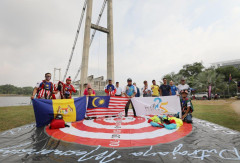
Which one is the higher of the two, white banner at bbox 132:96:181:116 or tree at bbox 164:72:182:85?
tree at bbox 164:72:182:85

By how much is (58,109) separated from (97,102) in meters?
1.68

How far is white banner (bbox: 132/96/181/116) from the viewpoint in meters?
5.49

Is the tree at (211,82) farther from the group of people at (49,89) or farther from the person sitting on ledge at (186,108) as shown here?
the group of people at (49,89)

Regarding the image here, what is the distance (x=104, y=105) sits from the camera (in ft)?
18.7

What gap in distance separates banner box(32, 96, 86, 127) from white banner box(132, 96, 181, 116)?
8.39 feet

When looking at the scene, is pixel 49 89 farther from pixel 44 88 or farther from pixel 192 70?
pixel 192 70

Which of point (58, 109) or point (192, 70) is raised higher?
point (192, 70)

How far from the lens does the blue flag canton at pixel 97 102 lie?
5.48 m

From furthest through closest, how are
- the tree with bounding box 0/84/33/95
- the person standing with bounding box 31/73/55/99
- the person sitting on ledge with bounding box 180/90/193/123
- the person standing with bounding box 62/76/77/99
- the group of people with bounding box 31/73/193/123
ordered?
1. the tree with bounding box 0/84/33/95
2. the person standing with bounding box 62/76/77/99
3. the person standing with bounding box 31/73/55/99
4. the group of people with bounding box 31/73/193/123
5. the person sitting on ledge with bounding box 180/90/193/123

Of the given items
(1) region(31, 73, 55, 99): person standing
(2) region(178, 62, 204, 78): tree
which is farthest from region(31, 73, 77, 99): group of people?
(2) region(178, 62, 204, 78): tree

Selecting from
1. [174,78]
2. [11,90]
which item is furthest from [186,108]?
[11,90]

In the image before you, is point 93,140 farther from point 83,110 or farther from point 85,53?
point 85,53

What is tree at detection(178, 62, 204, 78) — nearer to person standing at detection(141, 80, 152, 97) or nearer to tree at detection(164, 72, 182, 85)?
tree at detection(164, 72, 182, 85)

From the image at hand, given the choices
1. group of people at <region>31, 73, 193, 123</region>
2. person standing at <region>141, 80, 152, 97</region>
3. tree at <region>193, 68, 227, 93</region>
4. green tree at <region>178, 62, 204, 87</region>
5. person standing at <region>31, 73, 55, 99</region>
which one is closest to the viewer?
group of people at <region>31, 73, 193, 123</region>
